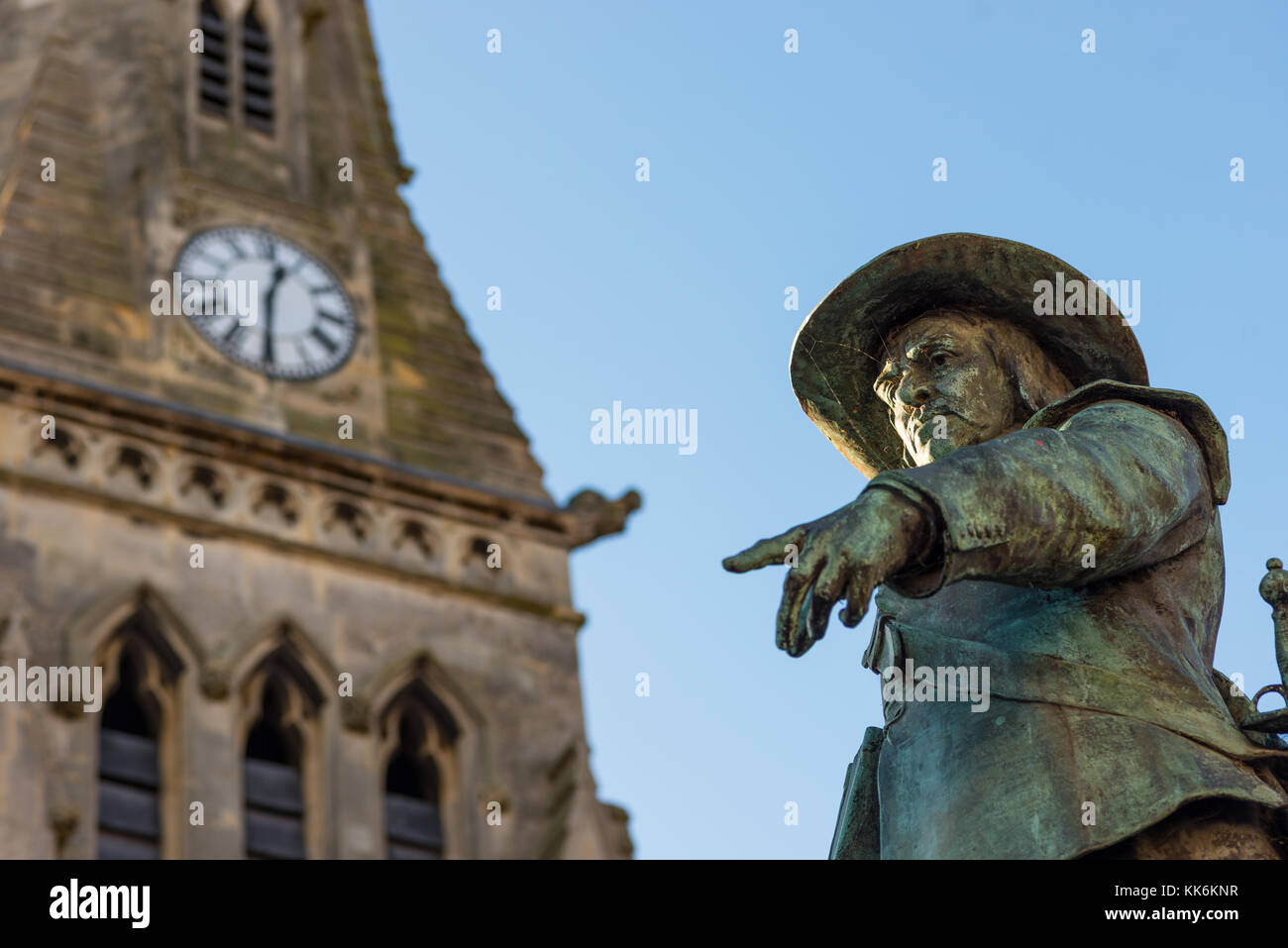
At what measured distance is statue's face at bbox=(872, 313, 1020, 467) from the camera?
→ 534cm

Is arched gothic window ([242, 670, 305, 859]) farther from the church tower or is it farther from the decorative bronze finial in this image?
the decorative bronze finial

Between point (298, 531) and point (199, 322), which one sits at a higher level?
point (199, 322)

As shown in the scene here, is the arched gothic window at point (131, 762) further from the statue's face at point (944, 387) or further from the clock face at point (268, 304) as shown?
the statue's face at point (944, 387)

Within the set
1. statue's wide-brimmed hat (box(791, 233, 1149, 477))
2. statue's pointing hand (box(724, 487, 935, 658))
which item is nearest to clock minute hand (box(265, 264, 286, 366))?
statue's wide-brimmed hat (box(791, 233, 1149, 477))

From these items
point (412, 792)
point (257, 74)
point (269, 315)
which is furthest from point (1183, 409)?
point (257, 74)

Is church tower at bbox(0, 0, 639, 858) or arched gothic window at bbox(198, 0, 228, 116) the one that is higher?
arched gothic window at bbox(198, 0, 228, 116)

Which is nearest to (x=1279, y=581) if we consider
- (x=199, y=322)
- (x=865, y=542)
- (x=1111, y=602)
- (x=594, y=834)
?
(x=1111, y=602)

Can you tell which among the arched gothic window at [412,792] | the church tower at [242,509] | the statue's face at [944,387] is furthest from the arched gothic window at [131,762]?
the statue's face at [944,387]

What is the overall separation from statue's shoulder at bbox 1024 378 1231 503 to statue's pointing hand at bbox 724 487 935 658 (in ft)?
2.31

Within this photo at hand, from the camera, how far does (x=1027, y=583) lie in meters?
4.80

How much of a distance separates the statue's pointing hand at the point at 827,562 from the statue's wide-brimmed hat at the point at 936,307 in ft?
3.31
